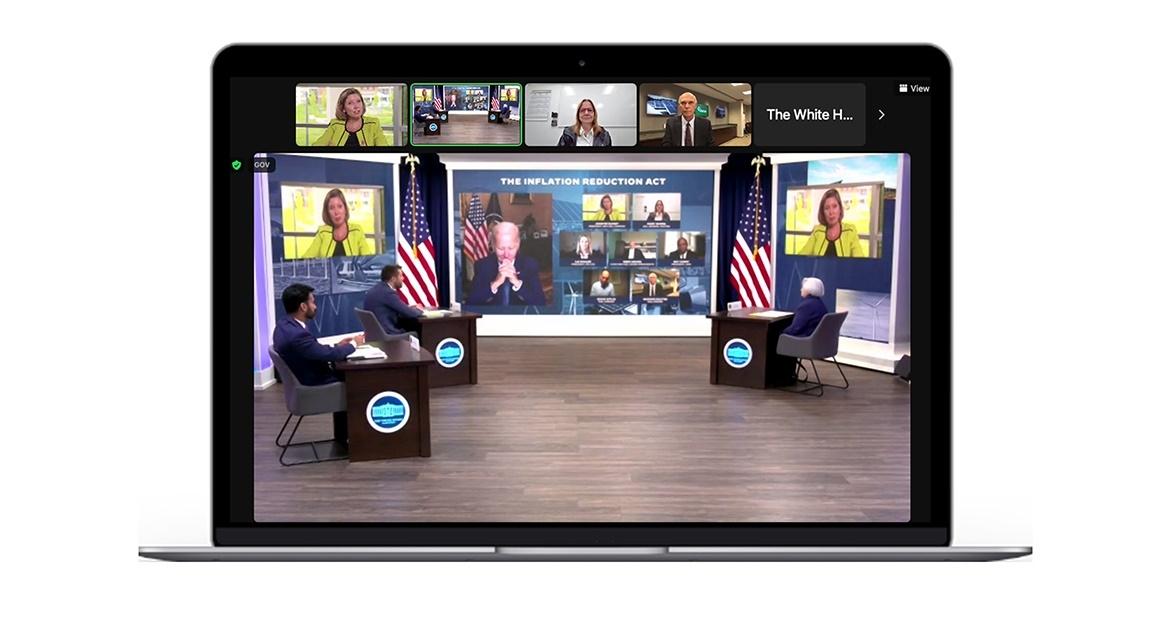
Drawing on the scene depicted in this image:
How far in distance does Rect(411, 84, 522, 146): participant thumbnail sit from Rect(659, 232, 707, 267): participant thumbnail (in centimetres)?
999

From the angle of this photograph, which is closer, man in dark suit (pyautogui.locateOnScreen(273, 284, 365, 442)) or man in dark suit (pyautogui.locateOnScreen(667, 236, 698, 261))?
man in dark suit (pyautogui.locateOnScreen(273, 284, 365, 442))

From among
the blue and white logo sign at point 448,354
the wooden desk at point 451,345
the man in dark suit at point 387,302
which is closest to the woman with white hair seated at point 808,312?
the wooden desk at point 451,345

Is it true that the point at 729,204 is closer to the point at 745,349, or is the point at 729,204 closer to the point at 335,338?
the point at 745,349

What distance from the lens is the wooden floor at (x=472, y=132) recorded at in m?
2.52

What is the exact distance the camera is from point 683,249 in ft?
40.9

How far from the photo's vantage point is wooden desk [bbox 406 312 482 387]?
8.71 metres

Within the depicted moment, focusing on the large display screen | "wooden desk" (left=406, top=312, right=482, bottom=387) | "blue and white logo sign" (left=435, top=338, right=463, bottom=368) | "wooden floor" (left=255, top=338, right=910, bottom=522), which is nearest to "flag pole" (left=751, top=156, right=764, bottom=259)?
the large display screen

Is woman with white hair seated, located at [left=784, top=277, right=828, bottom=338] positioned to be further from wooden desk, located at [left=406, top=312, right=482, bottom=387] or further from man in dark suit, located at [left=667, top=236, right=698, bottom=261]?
man in dark suit, located at [left=667, top=236, right=698, bottom=261]

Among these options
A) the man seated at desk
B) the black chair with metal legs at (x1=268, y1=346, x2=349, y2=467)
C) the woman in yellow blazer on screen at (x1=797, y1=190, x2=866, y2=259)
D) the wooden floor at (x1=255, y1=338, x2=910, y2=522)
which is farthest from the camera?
the woman in yellow blazer on screen at (x1=797, y1=190, x2=866, y2=259)

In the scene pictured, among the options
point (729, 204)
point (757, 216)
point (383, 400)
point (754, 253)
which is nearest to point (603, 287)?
point (729, 204)
